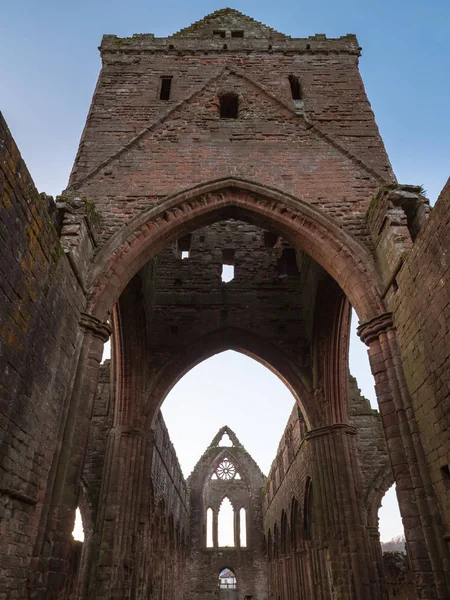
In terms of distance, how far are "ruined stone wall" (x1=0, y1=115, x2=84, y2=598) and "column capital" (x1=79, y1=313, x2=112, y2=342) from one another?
0.59m

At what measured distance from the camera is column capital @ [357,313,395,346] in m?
5.90

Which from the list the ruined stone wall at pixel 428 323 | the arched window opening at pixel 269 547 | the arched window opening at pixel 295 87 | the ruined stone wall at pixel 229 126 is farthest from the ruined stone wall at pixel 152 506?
the arched window opening at pixel 295 87

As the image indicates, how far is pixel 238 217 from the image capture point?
7879 mm

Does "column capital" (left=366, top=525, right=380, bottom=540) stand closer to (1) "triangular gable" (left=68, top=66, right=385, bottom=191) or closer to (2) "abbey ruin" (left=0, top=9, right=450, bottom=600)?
(2) "abbey ruin" (left=0, top=9, right=450, bottom=600)

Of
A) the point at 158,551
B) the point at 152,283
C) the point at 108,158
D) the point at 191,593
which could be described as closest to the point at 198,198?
the point at 108,158

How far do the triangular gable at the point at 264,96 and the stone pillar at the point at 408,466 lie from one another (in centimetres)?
324

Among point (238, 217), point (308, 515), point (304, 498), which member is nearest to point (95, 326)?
point (238, 217)

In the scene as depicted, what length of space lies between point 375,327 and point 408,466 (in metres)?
1.73

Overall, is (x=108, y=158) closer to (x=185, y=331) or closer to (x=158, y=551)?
(x=185, y=331)

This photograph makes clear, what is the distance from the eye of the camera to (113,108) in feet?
29.7

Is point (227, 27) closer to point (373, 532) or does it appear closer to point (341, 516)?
point (341, 516)

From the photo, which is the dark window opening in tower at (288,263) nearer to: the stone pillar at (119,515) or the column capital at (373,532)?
the stone pillar at (119,515)

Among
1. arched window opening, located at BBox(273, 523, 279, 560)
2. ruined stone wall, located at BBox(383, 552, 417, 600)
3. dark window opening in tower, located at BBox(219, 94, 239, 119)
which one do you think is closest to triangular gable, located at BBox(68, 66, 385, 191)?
dark window opening in tower, located at BBox(219, 94, 239, 119)

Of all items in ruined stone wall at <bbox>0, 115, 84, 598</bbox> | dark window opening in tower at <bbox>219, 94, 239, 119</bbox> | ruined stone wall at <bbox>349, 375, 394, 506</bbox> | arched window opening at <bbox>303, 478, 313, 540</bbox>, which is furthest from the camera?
arched window opening at <bbox>303, 478, 313, 540</bbox>
